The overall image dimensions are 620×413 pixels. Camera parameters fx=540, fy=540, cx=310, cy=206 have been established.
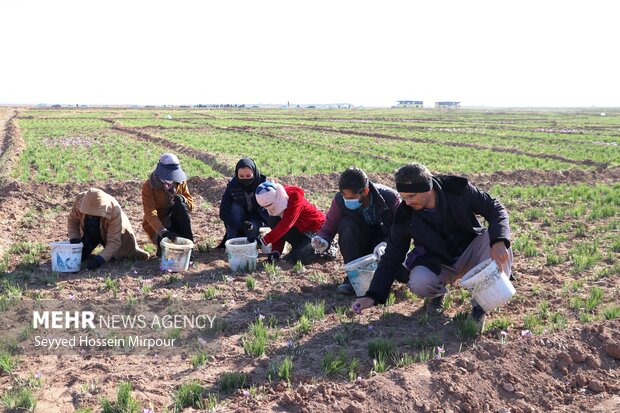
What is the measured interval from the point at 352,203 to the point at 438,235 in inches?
35.3

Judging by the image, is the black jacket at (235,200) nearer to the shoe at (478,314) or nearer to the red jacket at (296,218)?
the red jacket at (296,218)

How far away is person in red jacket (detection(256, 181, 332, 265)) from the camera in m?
5.79

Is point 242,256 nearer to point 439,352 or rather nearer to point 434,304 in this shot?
point 434,304

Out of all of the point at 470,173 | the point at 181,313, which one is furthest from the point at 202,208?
the point at 470,173

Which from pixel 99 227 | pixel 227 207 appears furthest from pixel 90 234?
pixel 227 207

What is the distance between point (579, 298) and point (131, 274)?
4.52m

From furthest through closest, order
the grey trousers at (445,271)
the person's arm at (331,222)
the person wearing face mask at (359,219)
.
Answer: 1. the person's arm at (331,222)
2. the person wearing face mask at (359,219)
3. the grey trousers at (445,271)

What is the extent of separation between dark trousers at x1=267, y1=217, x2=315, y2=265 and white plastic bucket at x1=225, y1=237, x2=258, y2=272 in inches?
18.1

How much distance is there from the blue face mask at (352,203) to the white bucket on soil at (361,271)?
487 millimetres

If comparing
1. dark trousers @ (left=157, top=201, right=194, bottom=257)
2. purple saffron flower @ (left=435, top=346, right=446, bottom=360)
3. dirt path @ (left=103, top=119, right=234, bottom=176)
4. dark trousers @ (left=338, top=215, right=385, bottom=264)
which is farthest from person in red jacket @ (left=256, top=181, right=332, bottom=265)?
dirt path @ (left=103, top=119, right=234, bottom=176)

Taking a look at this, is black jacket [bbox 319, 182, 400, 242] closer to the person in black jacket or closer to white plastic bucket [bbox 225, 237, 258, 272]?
the person in black jacket

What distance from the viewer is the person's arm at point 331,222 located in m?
5.40

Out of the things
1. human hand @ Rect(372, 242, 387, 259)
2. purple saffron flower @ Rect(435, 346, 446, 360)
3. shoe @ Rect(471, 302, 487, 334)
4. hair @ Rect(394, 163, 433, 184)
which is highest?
hair @ Rect(394, 163, 433, 184)

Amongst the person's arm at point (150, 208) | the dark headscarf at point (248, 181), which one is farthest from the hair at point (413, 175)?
the person's arm at point (150, 208)
